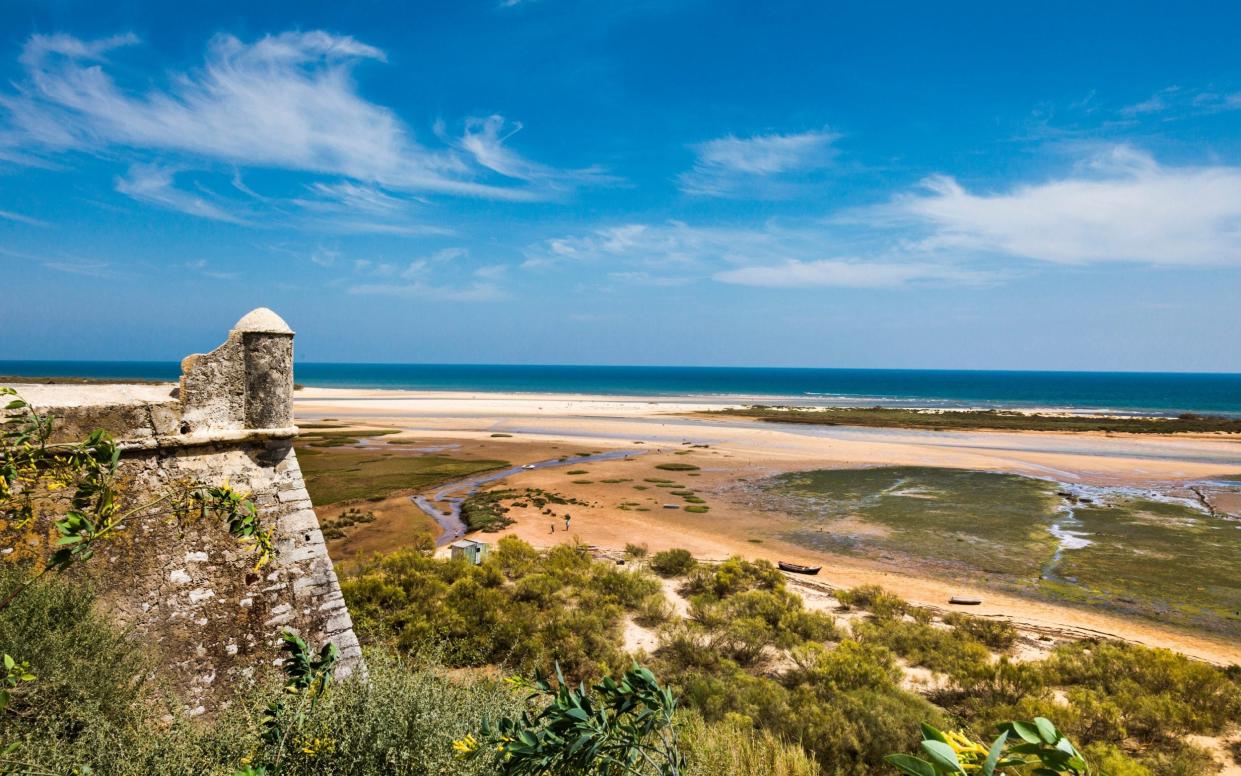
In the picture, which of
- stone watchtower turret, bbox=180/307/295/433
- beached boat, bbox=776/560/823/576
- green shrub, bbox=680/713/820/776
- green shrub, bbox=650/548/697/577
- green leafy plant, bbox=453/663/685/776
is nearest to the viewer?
green leafy plant, bbox=453/663/685/776

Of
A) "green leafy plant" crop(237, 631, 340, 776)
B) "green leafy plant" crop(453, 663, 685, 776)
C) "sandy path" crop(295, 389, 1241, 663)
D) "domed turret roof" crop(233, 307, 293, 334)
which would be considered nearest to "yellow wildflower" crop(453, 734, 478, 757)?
"green leafy plant" crop(453, 663, 685, 776)

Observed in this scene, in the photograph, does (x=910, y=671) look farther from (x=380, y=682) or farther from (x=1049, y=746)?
(x=1049, y=746)

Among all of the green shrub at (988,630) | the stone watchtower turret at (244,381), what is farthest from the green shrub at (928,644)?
the stone watchtower turret at (244,381)

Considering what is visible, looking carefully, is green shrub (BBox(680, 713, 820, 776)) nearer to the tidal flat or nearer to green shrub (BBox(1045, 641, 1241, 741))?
green shrub (BBox(1045, 641, 1241, 741))

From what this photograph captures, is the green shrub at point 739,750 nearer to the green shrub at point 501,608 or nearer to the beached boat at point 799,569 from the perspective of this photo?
the green shrub at point 501,608

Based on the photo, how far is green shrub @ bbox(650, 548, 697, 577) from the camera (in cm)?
1555

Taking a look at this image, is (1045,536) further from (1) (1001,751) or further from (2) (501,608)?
(1) (1001,751)

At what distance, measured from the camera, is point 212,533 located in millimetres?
6645

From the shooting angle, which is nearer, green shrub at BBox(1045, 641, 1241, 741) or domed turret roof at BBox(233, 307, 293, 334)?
domed turret roof at BBox(233, 307, 293, 334)

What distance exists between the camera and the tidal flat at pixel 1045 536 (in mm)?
15422

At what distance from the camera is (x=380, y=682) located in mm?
5551

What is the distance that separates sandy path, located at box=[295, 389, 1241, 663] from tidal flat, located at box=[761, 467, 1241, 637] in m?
1.46

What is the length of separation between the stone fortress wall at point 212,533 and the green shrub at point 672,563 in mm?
9587

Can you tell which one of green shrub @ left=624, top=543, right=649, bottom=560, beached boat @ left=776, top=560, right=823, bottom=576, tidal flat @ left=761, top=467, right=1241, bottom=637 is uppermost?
green shrub @ left=624, top=543, right=649, bottom=560
